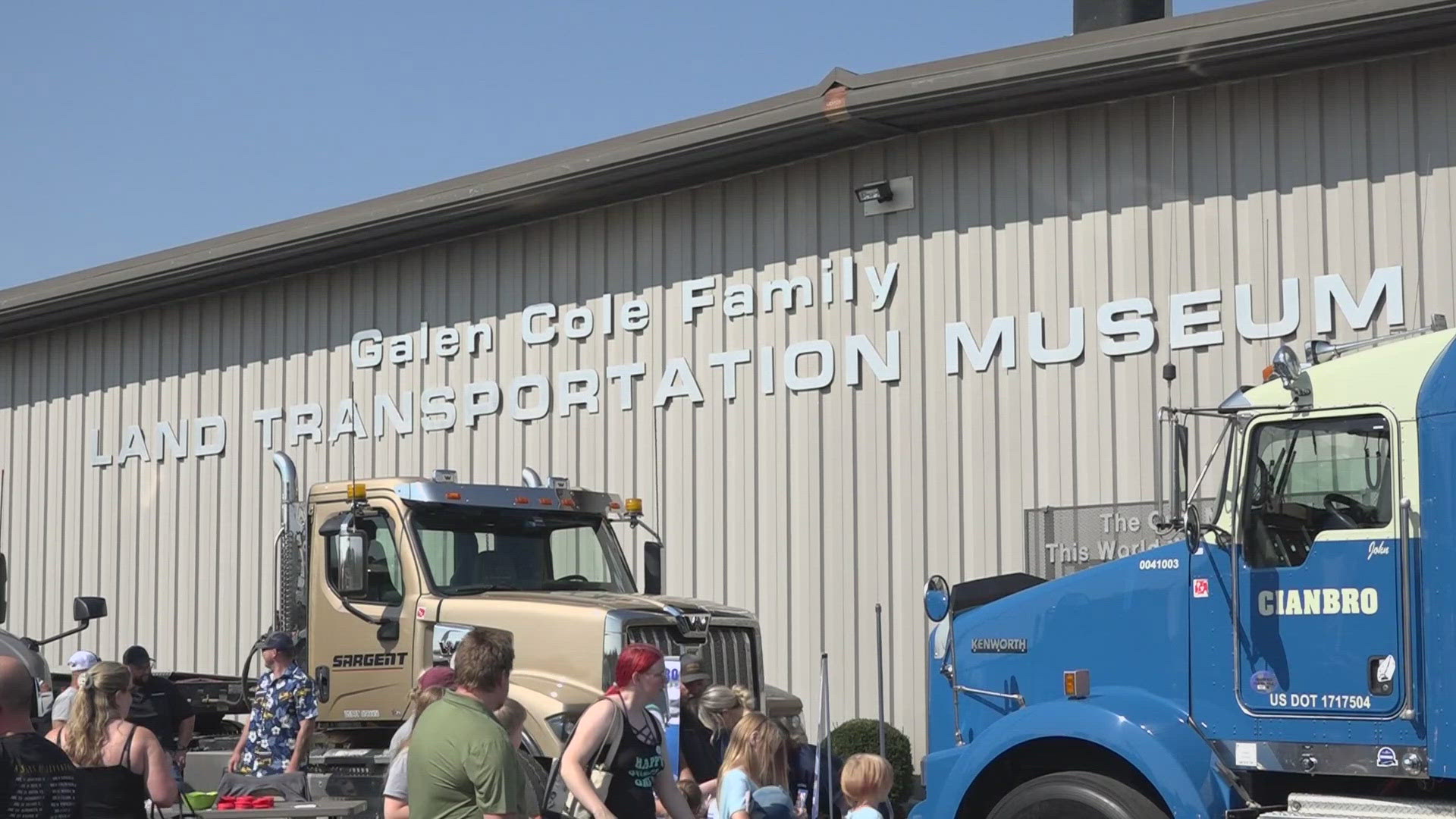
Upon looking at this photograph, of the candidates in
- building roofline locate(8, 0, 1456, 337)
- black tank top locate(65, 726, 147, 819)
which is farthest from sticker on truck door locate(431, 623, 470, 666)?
building roofline locate(8, 0, 1456, 337)

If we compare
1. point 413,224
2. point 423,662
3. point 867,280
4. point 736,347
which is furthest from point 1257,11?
point 413,224

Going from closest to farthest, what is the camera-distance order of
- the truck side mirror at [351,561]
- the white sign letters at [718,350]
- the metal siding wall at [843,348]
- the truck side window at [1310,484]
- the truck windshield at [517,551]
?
the truck side window at [1310,484] < the truck side mirror at [351,561] < the truck windshield at [517,551] < the metal siding wall at [843,348] < the white sign letters at [718,350]

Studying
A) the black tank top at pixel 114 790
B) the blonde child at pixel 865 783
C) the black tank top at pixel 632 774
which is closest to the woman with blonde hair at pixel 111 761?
the black tank top at pixel 114 790

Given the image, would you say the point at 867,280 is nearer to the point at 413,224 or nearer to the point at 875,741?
the point at 875,741

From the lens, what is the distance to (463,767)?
6.16m

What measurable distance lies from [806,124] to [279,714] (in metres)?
8.38

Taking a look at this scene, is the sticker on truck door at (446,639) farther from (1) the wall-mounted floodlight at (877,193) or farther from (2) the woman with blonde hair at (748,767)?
(1) the wall-mounted floodlight at (877,193)

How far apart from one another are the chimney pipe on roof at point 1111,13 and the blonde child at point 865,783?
38.3 ft

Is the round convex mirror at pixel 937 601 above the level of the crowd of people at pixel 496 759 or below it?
above

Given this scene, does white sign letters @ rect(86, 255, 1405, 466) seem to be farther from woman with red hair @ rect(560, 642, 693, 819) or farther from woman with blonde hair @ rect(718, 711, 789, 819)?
woman with red hair @ rect(560, 642, 693, 819)

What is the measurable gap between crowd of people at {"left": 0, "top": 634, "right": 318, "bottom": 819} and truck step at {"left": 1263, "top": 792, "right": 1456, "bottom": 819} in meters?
5.15

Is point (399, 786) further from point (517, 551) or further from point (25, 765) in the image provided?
point (517, 551)

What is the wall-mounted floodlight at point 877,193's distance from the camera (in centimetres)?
1734

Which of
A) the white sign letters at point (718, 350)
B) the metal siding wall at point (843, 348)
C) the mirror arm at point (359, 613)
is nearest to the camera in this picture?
the mirror arm at point (359, 613)
